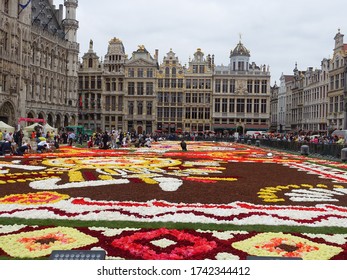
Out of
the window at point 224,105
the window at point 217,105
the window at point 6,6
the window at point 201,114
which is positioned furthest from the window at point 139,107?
the window at point 6,6

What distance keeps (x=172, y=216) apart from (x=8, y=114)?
124 feet

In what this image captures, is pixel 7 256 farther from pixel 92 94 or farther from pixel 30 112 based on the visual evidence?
pixel 92 94

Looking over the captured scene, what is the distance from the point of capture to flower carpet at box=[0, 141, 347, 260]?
193 inches

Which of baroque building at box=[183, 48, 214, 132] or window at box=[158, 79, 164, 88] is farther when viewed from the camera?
window at box=[158, 79, 164, 88]

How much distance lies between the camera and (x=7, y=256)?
4.57 metres

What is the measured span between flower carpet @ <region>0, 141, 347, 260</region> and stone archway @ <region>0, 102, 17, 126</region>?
101 feet

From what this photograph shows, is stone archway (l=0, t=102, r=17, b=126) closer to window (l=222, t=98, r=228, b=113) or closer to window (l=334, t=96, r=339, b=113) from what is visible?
window (l=222, t=98, r=228, b=113)

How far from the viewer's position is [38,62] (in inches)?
1905

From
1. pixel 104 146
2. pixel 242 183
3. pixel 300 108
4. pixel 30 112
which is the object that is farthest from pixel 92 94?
pixel 242 183

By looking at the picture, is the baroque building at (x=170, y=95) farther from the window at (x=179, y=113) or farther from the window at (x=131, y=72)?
the window at (x=131, y=72)

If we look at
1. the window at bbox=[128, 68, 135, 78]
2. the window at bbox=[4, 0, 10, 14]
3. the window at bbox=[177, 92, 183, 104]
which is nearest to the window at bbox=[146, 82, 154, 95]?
the window at bbox=[128, 68, 135, 78]

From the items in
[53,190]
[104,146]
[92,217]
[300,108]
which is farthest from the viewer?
[300,108]

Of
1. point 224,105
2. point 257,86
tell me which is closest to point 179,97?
point 224,105
